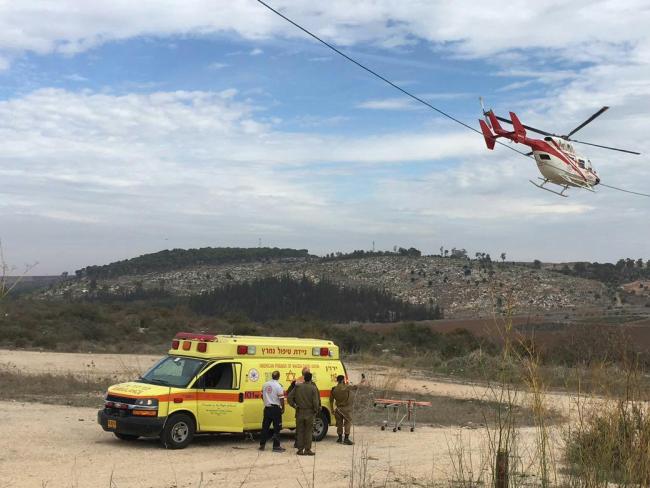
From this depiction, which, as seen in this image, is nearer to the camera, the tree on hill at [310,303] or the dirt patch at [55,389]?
the dirt patch at [55,389]

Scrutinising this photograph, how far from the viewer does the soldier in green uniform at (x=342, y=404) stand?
16.5 m

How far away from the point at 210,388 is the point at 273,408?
1354mm

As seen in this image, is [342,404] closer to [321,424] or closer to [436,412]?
[321,424]

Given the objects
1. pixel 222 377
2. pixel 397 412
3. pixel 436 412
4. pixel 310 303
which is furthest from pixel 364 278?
pixel 222 377

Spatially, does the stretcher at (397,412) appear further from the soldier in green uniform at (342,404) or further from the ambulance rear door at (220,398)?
the ambulance rear door at (220,398)

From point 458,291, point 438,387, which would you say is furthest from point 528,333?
point 458,291

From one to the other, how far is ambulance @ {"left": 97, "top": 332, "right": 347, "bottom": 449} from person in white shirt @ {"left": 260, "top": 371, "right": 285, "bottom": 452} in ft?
1.99

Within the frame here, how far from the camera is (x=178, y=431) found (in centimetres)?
1474

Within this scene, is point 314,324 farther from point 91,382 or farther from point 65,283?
point 65,283

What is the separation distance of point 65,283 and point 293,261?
167 feet

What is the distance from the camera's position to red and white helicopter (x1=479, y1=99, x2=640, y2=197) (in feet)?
57.0

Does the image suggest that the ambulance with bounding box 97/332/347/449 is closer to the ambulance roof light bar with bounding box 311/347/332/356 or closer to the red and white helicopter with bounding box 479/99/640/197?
the ambulance roof light bar with bounding box 311/347/332/356

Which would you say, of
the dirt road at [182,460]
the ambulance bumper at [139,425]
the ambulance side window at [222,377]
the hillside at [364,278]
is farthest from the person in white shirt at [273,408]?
the hillside at [364,278]

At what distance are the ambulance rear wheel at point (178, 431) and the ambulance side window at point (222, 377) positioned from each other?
2.62 ft
